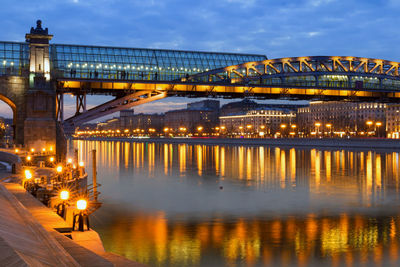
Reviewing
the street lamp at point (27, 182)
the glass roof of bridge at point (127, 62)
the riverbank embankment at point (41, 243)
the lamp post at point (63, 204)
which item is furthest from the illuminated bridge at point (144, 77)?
the riverbank embankment at point (41, 243)

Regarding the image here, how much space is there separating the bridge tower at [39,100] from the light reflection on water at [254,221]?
9520 millimetres

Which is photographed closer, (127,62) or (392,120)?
(127,62)

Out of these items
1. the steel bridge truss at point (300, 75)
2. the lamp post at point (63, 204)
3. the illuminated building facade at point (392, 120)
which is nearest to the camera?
the lamp post at point (63, 204)

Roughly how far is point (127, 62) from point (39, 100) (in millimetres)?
13197

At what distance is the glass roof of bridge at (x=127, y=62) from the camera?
49.4m

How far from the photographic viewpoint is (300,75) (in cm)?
5856

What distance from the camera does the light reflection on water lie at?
1393 centimetres

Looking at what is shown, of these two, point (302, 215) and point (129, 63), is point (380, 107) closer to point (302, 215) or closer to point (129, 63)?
point (129, 63)

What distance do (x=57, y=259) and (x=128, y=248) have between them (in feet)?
23.9

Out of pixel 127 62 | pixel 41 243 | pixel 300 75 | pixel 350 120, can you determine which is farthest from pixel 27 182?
pixel 350 120

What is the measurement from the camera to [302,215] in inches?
789

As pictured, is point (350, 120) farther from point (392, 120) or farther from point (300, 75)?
point (300, 75)

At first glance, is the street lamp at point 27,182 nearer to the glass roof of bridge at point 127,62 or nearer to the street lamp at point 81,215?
the street lamp at point 81,215

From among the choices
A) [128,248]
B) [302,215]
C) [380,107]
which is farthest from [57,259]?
[380,107]
